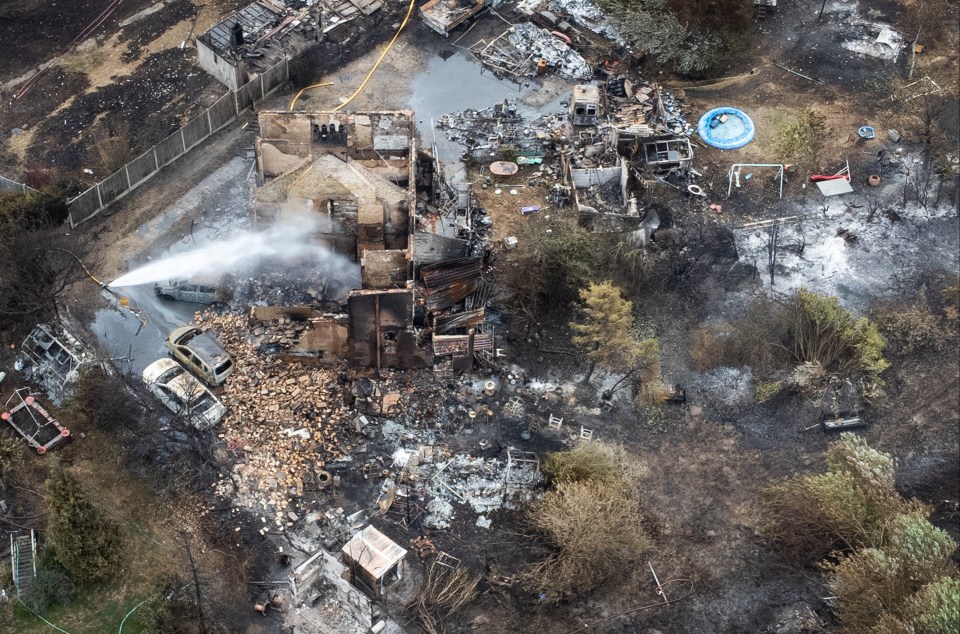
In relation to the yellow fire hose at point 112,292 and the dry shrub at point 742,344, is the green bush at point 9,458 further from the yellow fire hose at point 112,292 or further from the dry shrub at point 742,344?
the dry shrub at point 742,344

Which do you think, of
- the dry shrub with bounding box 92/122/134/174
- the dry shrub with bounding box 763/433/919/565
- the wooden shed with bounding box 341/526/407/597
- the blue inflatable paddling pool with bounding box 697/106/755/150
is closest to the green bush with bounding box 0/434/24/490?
the wooden shed with bounding box 341/526/407/597

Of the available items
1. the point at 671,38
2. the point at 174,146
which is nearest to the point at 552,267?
the point at 671,38

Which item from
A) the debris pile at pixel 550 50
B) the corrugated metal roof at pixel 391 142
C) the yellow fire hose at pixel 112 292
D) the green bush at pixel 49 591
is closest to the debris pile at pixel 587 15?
the debris pile at pixel 550 50

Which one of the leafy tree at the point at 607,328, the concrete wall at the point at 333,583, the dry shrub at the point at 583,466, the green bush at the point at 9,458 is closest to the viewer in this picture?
the concrete wall at the point at 333,583

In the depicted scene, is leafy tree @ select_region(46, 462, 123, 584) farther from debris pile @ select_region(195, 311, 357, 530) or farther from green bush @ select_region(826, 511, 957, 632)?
green bush @ select_region(826, 511, 957, 632)

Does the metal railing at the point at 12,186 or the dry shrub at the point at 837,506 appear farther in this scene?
the metal railing at the point at 12,186

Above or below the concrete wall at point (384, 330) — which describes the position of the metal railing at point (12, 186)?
above

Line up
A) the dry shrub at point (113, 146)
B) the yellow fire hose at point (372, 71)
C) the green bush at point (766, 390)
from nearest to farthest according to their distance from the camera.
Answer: the green bush at point (766, 390) → the dry shrub at point (113, 146) → the yellow fire hose at point (372, 71)
